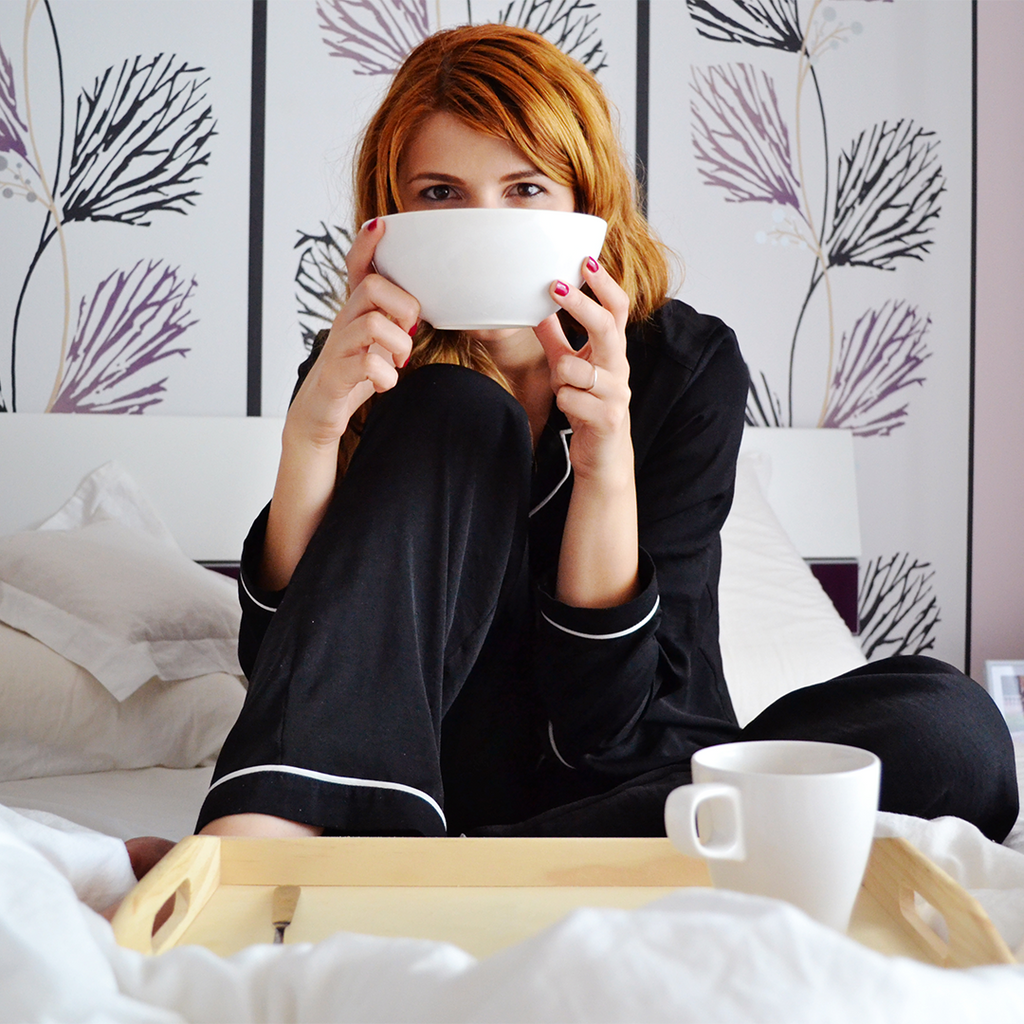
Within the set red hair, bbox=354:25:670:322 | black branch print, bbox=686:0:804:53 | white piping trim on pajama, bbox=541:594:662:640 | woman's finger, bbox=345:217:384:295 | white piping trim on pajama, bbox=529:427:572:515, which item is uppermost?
black branch print, bbox=686:0:804:53

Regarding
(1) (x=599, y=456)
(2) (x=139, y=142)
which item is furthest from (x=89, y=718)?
(2) (x=139, y=142)

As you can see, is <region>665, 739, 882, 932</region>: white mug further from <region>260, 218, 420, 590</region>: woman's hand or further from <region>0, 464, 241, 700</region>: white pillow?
<region>0, 464, 241, 700</region>: white pillow

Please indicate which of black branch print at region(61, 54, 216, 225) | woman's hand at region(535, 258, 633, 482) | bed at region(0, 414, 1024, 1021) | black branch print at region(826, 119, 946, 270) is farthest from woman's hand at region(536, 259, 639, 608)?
black branch print at region(826, 119, 946, 270)

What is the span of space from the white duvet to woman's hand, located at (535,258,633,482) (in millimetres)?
556

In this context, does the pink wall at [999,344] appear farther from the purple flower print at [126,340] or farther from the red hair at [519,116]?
the purple flower print at [126,340]

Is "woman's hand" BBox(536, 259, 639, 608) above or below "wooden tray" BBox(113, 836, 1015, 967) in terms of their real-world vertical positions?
above

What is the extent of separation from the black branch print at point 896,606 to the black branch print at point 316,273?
1.38 metres

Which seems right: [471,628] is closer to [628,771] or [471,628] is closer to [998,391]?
[628,771]

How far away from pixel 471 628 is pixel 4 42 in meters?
1.80

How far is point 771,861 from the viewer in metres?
0.51

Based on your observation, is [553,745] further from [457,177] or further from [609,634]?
[457,177]

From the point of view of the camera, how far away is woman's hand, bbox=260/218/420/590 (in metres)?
0.85

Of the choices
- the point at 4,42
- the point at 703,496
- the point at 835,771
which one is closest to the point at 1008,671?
the point at 703,496

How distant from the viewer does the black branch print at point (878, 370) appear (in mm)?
2518
